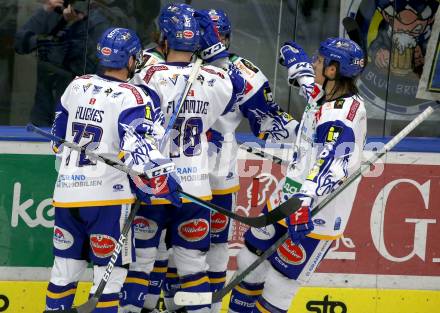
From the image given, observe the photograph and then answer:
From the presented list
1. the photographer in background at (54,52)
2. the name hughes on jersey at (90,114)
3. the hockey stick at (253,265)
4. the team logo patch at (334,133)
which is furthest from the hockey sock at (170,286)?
the team logo patch at (334,133)

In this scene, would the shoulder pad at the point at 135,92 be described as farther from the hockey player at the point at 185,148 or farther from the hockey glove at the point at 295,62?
the hockey glove at the point at 295,62

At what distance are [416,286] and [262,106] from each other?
1414 mm

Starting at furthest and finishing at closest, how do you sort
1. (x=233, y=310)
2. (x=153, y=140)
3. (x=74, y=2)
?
(x=74, y=2) → (x=233, y=310) → (x=153, y=140)

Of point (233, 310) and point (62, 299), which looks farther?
point (233, 310)

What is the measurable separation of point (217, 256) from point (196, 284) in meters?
0.40

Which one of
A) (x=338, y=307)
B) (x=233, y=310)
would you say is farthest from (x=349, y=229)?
(x=233, y=310)

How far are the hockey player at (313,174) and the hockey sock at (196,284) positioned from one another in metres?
0.18

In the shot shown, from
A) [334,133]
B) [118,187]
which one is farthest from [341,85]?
[118,187]

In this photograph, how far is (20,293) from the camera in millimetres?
6812

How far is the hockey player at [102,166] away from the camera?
19.0ft

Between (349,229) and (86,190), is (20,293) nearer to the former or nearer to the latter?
(86,190)

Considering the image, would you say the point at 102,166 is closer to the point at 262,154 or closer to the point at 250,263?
the point at 250,263

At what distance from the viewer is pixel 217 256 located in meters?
6.70

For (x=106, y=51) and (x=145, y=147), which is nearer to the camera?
(x=145, y=147)
